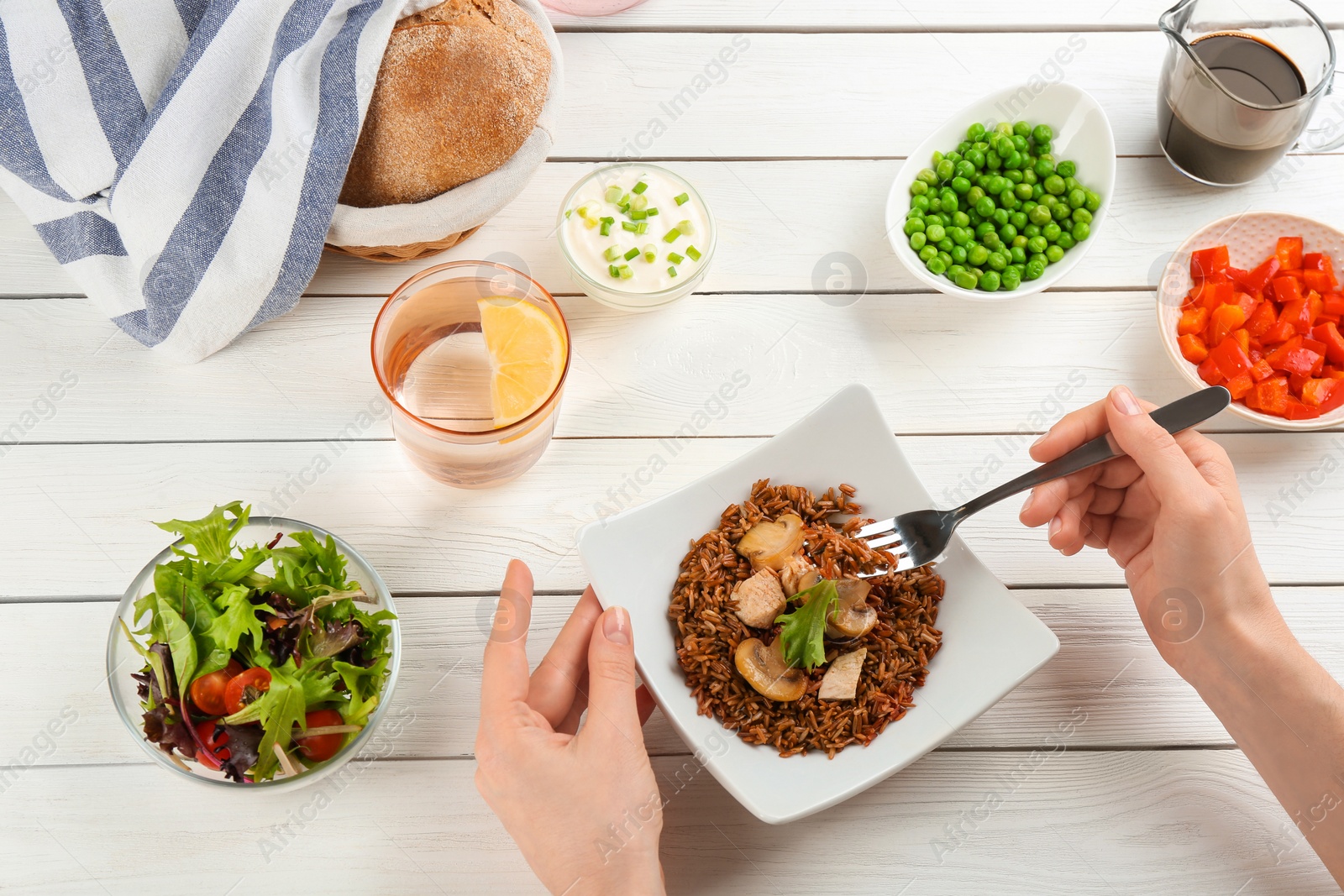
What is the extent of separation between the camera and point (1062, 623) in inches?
59.2

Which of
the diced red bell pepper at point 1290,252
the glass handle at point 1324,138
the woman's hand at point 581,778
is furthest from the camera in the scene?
the glass handle at point 1324,138

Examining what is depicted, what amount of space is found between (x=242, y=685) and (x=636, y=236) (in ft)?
2.88

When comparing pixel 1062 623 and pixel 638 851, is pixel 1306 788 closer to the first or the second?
pixel 1062 623

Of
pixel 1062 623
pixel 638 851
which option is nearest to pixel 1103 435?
pixel 1062 623

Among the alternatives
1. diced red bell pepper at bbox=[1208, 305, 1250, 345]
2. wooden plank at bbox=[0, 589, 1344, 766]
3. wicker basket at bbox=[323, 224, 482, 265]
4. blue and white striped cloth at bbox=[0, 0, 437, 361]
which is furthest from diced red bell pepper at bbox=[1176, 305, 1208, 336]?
blue and white striped cloth at bbox=[0, 0, 437, 361]

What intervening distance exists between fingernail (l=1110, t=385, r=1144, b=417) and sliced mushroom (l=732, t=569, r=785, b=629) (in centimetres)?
53

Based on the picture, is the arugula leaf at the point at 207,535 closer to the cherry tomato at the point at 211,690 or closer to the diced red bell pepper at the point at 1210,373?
the cherry tomato at the point at 211,690

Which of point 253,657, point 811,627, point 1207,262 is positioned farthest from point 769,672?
point 1207,262

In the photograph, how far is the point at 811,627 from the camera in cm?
124

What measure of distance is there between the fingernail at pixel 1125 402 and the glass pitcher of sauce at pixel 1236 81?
0.59 m

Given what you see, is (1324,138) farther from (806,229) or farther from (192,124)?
(192,124)

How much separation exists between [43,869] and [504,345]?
98 centimetres

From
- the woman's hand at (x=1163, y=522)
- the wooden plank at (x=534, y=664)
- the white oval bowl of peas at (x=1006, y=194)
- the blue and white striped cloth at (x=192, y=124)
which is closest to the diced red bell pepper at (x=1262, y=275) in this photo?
the white oval bowl of peas at (x=1006, y=194)

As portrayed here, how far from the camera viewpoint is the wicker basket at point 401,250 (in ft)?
4.85
